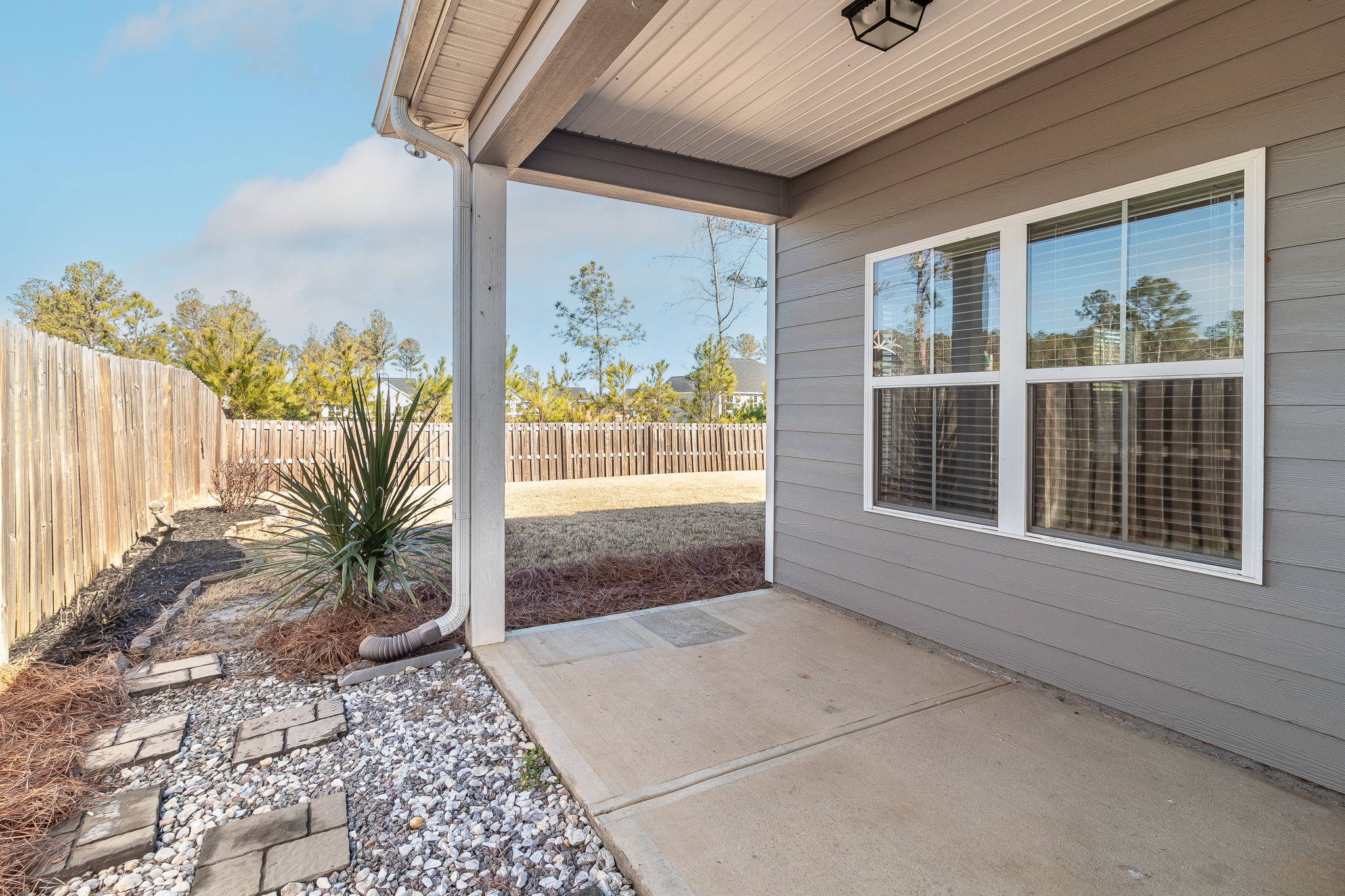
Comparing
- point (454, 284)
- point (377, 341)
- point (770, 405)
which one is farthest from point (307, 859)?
point (377, 341)

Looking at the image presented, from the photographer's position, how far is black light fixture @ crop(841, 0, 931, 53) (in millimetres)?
2219

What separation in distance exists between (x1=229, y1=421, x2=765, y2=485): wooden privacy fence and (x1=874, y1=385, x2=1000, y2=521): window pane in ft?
23.9

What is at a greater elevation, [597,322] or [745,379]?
[597,322]

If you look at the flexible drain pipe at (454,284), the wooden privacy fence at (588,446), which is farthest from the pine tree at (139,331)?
the flexible drain pipe at (454,284)

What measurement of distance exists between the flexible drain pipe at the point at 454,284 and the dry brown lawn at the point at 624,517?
1.41 m

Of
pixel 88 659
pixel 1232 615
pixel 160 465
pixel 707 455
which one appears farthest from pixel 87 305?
pixel 1232 615

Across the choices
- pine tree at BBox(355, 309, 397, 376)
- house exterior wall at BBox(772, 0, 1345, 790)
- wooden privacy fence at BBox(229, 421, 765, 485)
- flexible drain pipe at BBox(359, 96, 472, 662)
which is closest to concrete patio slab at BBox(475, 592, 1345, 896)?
house exterior wall at BBox(772, 0, 1345, 790)

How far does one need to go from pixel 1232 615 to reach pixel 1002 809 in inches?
41.8

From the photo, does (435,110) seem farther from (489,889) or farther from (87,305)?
(87,305)

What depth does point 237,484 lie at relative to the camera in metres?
7.17

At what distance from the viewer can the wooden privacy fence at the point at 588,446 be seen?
31.0 feet

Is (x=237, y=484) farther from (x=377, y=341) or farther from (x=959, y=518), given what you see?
(x=377, y=341)

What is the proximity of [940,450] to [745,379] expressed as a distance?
1083 inches

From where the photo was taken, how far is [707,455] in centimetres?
1380
